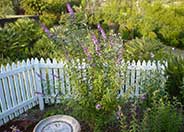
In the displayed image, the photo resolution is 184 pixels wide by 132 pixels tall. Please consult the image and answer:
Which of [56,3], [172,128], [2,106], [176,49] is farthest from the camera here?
[56,3]

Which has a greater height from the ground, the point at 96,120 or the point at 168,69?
the point at 168,69

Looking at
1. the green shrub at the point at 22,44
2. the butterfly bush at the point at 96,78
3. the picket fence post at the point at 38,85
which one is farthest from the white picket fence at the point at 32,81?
the green shrub at the point at 22,44

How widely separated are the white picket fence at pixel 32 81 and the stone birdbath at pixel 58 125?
2.44 feet

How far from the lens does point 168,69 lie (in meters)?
4.77

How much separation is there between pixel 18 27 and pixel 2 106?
3496 mm

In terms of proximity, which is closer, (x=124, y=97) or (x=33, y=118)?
(x=124, y=97)

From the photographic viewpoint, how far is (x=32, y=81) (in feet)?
15.8

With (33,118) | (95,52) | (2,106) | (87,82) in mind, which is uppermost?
(95,52)

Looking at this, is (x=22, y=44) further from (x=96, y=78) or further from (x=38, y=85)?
(x=96, y=78)

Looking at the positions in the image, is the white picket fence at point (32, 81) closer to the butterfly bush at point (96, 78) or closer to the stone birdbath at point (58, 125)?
the butterfly bush at point (96, 78)

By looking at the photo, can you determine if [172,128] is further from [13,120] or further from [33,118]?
[13,120]

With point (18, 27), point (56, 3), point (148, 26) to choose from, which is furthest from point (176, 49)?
point (56, 3)

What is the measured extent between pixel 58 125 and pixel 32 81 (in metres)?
1.41

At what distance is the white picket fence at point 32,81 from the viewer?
4492mm
